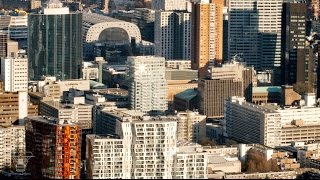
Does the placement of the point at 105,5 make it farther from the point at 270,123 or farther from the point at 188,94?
the point at 270,123

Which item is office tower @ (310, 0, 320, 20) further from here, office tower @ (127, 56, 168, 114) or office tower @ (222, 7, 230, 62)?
office tower @ (127, 56, 168, 114)

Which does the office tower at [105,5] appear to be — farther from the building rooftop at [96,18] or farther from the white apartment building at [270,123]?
the white apartment building at [270,123]

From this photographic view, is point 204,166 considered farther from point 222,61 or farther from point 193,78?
point 222,61

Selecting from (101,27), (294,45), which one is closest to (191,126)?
(294,45)

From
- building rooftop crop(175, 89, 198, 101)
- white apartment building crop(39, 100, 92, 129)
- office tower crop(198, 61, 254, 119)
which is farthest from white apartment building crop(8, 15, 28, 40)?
white apartment building crop(39, 100, 92, 129)

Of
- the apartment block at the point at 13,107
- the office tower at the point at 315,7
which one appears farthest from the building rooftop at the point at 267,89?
the office tower at the point at 315,7

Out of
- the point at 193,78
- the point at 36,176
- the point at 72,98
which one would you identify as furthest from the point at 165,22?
the point at 36,176
